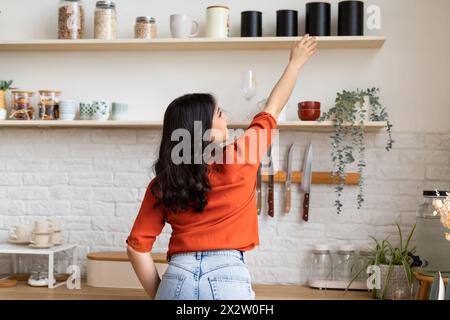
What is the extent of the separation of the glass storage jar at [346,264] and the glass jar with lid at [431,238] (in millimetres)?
329

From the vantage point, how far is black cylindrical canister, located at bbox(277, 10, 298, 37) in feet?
11.8

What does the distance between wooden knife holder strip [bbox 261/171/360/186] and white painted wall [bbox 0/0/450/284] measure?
1.7 inches

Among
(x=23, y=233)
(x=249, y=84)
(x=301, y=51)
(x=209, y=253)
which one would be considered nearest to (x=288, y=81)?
(x=301, y=51)

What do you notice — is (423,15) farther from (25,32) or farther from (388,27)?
(25,32)

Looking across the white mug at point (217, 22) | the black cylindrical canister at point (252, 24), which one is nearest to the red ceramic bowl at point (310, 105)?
the black cylindrical canister at point (252, 24)

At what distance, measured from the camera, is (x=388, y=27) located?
3682 millimetres

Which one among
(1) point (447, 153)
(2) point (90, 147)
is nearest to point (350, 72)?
(1) point (447, 153)

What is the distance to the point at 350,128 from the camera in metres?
3.61

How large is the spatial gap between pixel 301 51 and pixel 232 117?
1.09 m

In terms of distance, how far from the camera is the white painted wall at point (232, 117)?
3.67 metres

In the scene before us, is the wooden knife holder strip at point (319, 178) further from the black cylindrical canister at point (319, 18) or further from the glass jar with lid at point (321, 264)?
the black cylindrical canister at point (319, 18)

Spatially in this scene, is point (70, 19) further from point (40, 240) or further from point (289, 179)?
point (289, 179)

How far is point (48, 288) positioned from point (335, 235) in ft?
4.79

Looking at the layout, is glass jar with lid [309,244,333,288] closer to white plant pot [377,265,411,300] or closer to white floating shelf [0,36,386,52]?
white plant pot [377,265,411,300]
